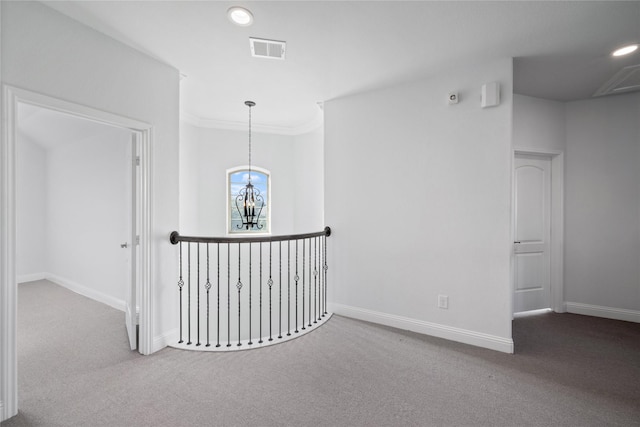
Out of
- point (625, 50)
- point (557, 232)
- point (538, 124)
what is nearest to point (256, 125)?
point (538, 124)

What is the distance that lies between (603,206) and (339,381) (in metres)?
3.97

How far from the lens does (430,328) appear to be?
302cm

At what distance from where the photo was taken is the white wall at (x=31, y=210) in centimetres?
529

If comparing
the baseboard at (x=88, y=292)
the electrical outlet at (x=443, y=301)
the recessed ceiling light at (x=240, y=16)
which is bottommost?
the baseboard at (x=88, y=292)

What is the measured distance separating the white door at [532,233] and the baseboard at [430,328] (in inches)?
54.3

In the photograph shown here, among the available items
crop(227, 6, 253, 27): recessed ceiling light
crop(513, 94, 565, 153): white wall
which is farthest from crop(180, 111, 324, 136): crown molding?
crop(513, 94, 565, 153): white wall

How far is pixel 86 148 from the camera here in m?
4.48

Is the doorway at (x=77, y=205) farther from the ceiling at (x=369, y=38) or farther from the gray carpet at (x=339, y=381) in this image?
the ceiling at (x=369, y=38)

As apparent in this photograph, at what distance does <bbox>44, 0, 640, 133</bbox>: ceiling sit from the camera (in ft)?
6.57

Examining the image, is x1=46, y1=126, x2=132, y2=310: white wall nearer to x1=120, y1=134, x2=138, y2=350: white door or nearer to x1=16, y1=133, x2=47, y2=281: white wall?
x1=16, y1=133, x2=47, y2=281: white wall

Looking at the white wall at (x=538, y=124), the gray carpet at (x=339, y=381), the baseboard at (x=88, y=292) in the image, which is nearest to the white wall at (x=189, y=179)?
the baseboard at (x=88, y=292)

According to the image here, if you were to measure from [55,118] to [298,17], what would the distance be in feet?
14.5

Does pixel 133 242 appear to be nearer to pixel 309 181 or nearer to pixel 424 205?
pixel 424 205

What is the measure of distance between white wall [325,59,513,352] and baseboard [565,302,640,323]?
1971mm
